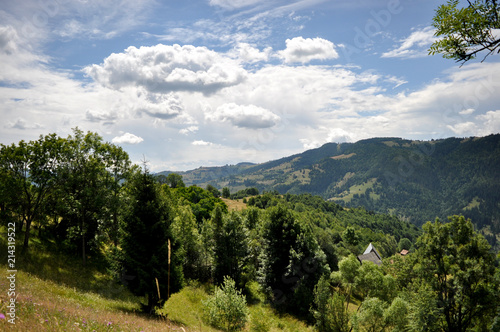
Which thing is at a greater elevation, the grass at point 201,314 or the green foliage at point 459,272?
the green foliage at point 459,272

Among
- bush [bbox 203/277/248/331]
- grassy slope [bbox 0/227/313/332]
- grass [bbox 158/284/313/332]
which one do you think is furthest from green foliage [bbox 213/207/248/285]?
bush [bbox 203/277/248/331]

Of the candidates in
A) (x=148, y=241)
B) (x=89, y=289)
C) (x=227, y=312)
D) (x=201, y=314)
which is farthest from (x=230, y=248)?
→ (x=148, y=241)

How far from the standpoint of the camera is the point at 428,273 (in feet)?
76.2

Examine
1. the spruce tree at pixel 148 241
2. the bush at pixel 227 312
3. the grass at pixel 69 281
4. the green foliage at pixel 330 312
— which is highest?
the spruce tree at pixel 148 241

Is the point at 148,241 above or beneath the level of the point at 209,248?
above

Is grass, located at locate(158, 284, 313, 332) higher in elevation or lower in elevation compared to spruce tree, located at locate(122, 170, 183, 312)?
lower

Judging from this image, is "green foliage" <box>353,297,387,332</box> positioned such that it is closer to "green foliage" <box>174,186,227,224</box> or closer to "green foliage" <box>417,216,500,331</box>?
"green foliage" <box>417,216,500,331</box>

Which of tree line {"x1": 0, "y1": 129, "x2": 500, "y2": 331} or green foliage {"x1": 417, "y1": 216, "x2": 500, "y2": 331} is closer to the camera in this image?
tree line {"x1": 0, "y1": 129, "x2": 500, "y2": 331}

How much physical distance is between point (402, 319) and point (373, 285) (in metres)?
10.9

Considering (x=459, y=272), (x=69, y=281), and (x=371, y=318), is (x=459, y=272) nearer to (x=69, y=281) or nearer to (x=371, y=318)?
(x=371, y=318)

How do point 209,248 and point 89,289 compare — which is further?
point 209,248

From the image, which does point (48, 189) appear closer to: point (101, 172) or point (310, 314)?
point (101, 172)

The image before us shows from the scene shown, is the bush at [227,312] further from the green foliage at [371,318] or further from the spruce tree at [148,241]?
the green foliage at [371,318]

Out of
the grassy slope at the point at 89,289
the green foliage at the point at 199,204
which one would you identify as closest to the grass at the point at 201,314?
the grassy slope at the point at 89,289
